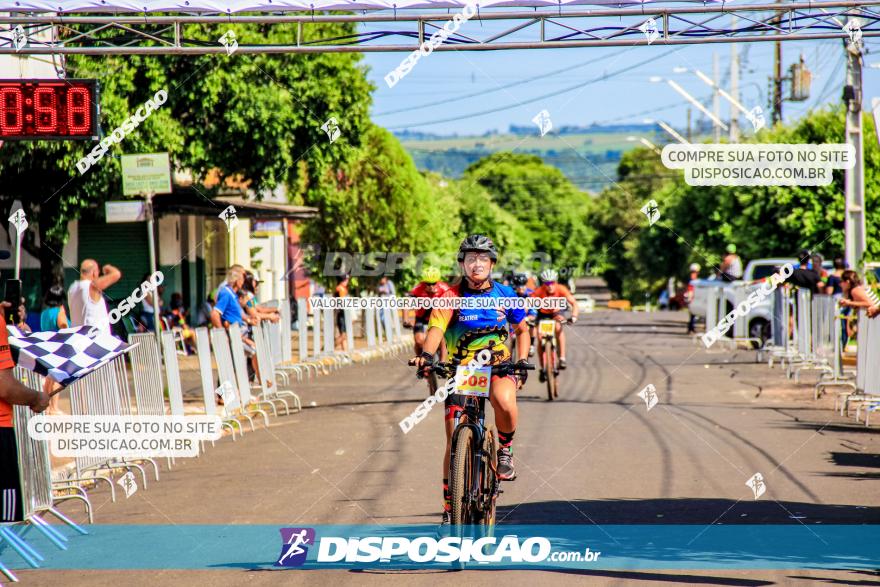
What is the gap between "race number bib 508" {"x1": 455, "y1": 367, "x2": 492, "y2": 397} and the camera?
8070 millimetres

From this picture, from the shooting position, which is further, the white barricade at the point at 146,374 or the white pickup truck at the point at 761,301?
the white pickup truck at the point at 761,301

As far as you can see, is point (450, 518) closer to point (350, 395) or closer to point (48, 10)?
point (48, 10)

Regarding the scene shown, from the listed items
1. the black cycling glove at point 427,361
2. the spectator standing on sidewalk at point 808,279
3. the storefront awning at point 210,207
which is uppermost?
the storefront awning at point 210,207

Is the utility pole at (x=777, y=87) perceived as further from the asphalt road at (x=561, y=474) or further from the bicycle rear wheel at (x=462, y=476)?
the bicycle rear wheel at (x=462, y=476)

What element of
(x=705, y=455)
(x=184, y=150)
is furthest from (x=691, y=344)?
(x=705, y=455)

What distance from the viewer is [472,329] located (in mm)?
8242

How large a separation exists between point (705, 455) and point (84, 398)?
5900 millimetres

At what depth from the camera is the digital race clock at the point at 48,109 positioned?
12.9 m

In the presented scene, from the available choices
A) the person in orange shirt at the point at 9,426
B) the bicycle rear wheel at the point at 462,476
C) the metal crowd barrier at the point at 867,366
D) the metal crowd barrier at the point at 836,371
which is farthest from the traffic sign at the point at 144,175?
the person in orange shirt at the point at 9,426

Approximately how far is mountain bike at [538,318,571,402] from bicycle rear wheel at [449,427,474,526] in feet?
32.0

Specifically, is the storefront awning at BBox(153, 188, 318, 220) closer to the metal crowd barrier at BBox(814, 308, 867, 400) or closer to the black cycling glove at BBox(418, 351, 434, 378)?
the metal crowd barrier at BBox(814, 308, 867, 400)

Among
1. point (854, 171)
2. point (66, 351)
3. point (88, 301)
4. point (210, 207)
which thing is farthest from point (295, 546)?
point (210, 207)

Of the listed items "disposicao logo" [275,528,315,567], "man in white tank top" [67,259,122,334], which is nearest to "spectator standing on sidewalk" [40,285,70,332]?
"man in white tank top" [67,259,122,334]

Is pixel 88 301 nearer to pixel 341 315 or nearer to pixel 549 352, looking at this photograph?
pixel 549 352
